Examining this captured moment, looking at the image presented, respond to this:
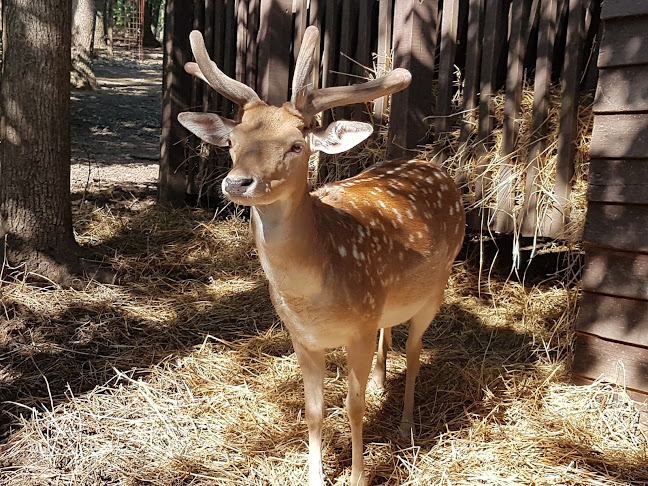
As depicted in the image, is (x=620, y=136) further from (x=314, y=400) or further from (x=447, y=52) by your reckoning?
(x=314, y=400)

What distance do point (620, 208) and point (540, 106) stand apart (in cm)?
108

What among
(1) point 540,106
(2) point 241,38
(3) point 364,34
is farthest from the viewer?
(2) point 241,38

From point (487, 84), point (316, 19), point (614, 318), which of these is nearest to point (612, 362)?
point (614, 318)

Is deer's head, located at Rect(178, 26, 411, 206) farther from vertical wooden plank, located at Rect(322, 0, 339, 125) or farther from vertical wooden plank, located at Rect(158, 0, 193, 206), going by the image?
vertical wooden plank, located at Rect(158, 0, 193, 206)

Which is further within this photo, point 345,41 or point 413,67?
point 345,41

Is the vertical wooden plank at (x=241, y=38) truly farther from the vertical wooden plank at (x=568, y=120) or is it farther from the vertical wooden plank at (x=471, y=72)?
the vertical wooden plank at (x=568, y=120)

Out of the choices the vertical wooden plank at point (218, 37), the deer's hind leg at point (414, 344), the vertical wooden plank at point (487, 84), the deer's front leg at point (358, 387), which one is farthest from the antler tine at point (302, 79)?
the vertical wooden plank at point (218, 37)

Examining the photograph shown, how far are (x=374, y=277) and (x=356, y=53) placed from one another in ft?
9.68

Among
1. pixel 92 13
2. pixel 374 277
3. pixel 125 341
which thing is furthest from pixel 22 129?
pixel 92 13

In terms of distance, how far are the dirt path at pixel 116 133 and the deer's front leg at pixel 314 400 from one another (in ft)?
11.7

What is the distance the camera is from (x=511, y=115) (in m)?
4.46

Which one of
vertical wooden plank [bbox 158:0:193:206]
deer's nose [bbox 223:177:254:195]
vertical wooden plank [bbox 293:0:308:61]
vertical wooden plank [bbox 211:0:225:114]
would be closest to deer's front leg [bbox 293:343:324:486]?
deer's nose [bbox 223:177:254:195]

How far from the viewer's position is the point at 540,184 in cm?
438

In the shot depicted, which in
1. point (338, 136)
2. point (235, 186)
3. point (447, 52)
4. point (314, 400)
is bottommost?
point (314, 400)
